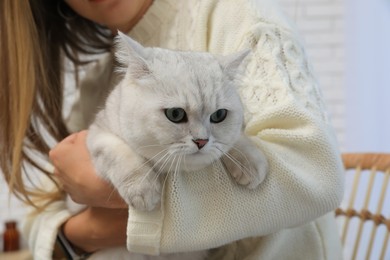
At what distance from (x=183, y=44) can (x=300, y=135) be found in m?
0.34

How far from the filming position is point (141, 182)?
0.68m

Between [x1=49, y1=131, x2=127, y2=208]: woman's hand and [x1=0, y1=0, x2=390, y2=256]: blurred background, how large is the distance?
0.72 m

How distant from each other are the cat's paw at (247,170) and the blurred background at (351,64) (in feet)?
3.36

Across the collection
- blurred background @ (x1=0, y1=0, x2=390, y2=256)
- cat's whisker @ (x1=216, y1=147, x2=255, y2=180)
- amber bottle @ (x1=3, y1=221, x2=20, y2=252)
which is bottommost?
amber bottle @ (x1=3, y1=221, x2=20, y2=252)

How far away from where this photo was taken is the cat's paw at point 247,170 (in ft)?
2.30

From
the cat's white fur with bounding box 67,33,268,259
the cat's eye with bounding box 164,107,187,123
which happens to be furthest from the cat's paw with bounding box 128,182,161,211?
the cat's eye with bounding box 164,107,187,123

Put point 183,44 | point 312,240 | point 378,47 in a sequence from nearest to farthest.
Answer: point 312,240, point 183,44, point 378,47

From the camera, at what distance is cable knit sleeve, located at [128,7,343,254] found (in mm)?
706

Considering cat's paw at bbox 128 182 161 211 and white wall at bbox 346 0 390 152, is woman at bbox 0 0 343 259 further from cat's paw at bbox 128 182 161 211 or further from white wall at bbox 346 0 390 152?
white wall at bbox 346 0 390 152

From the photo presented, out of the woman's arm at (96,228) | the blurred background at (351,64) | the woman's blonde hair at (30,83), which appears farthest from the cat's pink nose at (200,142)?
the blurred background at (351,64)

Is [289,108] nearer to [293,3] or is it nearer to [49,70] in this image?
[49,70]

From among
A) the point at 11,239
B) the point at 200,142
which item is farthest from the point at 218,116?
the point at 11,239

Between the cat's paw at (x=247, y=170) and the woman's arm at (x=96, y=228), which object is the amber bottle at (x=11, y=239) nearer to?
the woman's arm at (x=96, y=228)

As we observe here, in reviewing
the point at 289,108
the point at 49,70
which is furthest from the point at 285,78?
the point at 49,70
